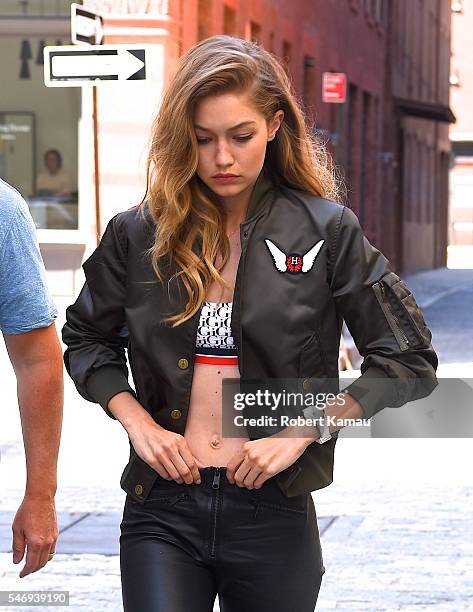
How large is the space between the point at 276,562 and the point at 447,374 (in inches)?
461

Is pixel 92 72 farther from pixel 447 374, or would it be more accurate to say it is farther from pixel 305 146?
pixel 305 146

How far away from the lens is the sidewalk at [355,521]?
648 centimetres

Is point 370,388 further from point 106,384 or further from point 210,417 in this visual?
point 106,384

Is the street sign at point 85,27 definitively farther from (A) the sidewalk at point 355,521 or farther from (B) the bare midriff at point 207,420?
(B) the bare midriff at point 207,420

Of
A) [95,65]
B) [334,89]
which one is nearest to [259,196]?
[95,65]

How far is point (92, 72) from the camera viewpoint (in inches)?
456

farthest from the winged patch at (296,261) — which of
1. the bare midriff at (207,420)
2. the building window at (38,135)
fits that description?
the building window at (38,135)

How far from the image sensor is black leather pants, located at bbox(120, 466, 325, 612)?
336 cm

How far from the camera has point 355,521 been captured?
7766 mm

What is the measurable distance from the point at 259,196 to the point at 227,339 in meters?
0.31

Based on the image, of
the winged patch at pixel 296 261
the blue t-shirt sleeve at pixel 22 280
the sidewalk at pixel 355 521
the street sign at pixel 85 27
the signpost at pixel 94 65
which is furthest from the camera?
the street sign at pixel 85 27

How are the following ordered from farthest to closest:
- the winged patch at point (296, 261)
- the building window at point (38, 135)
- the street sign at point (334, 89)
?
the street sign at point (334, 89) < the building window at point (38, 135) < the winged patch at point (296, 261)

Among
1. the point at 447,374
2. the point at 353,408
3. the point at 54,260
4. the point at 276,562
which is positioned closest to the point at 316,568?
the point at 276,562

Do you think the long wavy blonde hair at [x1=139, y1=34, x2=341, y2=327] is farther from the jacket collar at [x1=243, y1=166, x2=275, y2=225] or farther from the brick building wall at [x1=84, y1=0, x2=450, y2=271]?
the brick building wall at [x1=84, y1=0, x2=450, y2=271]
